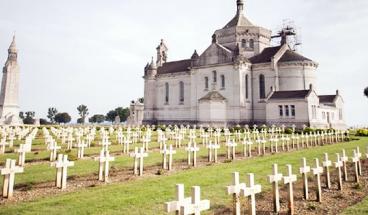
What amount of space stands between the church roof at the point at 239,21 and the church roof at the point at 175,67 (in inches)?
445

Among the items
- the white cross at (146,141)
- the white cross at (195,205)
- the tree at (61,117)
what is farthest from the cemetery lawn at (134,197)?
the tree at (61,117)

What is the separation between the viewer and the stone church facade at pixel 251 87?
4384 centimetres

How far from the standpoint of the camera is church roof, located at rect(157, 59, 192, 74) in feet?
197

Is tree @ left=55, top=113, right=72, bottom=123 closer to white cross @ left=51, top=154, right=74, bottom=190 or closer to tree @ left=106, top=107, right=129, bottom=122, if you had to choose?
tree @ left=106, top=107, right=129, bottom=122

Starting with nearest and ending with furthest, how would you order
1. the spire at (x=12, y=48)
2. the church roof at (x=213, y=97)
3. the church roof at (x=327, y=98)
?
1. the church roof at (x=213, y=97)
2. the church roof at (x=327, y=98)
3. the spire at (x=12, y=48)

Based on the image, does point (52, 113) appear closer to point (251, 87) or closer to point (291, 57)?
point (251, 87)

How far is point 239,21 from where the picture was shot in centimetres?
5775

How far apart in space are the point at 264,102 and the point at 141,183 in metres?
41.0

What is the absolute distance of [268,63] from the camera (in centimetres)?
4828

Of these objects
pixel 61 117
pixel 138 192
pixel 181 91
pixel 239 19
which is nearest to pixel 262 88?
pixel 181 91

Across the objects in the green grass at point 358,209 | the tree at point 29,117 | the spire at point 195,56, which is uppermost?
the spire at point 195,56

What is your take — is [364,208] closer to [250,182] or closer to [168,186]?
[250,182]

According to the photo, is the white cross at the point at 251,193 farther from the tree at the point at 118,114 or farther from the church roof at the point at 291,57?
the tree at the point at 118,114

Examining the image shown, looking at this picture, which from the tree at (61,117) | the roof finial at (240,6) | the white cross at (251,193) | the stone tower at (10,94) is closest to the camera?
the white cross at (251,193)
